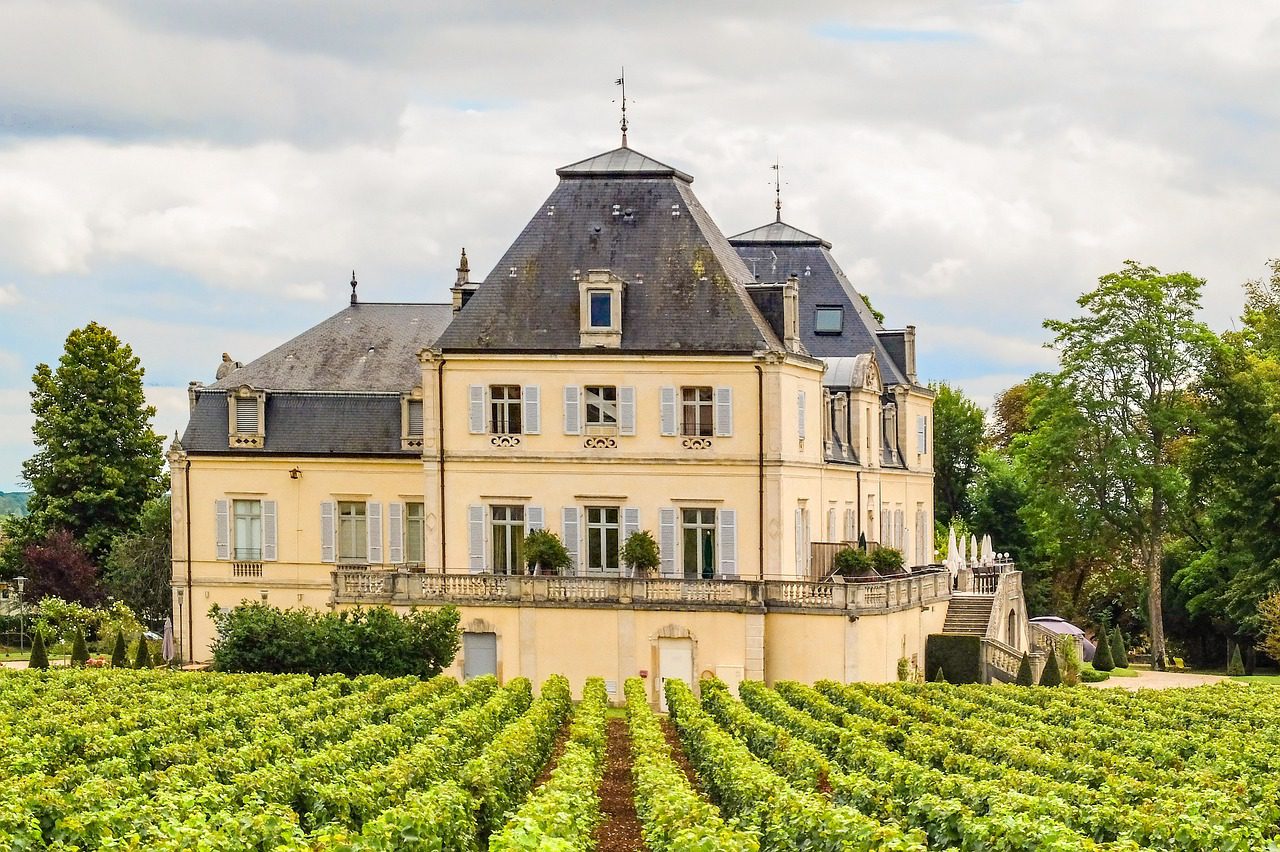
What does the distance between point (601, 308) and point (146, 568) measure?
1017 inches

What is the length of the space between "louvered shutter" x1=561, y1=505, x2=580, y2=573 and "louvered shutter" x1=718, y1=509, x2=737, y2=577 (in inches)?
146

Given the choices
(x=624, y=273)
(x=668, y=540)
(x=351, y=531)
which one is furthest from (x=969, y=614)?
(x=351, y=531)

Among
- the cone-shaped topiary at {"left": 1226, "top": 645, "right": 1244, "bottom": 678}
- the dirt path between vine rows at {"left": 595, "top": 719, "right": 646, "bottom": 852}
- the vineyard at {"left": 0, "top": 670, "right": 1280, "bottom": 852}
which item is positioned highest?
the vineyard at {"left": 0, "top": 670, "right": 1280, "bottom": 852}

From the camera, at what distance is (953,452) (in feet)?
300

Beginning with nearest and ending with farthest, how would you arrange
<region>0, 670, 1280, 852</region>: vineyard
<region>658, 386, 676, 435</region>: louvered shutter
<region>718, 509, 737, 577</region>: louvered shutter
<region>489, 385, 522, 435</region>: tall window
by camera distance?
1. <region>0, 670, 1280, 852</region>: vineyard
2. <region>718, 509, 737, 577</region>: louvered shutter
3. <region>658, 386, 676, 435</region>: louvered shutter
4. <region>489, 385, 522, 435</region>: tall window

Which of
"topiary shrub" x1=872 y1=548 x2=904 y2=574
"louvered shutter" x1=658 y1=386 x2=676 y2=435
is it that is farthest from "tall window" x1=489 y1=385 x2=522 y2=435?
"topiary shrub" x1=872 y1=548 x2=904 y2=574

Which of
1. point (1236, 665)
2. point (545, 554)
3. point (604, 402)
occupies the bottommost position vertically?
point (1236, 665)

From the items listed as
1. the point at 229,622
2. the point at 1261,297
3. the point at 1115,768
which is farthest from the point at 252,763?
the point at 1261,297

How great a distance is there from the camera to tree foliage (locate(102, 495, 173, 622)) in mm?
67812

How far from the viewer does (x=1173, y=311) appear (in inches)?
2589

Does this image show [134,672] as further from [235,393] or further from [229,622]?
[235,393]

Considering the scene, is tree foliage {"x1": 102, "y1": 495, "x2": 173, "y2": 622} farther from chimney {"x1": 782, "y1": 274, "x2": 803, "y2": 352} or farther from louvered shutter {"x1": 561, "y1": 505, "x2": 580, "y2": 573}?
chimney {"x1": 782, "y1": 274, "x2": 803, "y2": 352}

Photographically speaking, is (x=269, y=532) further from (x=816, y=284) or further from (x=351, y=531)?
(x=816, y=284)

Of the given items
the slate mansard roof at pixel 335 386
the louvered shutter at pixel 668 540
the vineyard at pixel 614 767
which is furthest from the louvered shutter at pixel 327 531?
the vineyard at pixel 614 767
